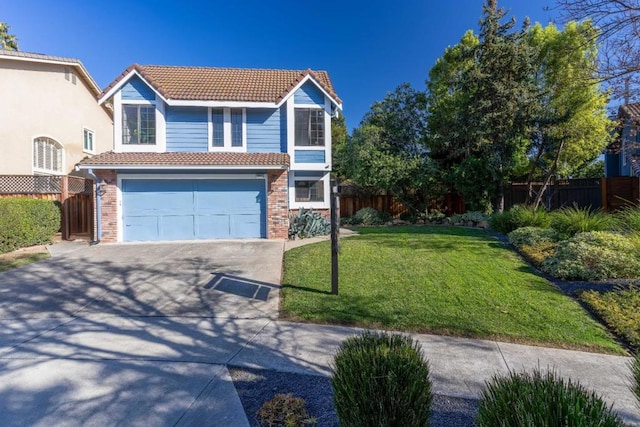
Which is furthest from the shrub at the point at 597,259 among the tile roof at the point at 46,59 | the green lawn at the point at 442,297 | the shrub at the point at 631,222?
the tile roof at the point at 46,59

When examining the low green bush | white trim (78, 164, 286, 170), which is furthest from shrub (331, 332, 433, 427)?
white trim (78, 164, 286, 170)

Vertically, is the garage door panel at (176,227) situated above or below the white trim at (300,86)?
below

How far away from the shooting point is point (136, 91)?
12906 millimetres

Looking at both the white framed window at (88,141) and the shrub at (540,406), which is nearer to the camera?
the shrub at (540,406)

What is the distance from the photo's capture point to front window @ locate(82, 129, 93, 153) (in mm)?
18559

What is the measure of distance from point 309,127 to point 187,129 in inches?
188

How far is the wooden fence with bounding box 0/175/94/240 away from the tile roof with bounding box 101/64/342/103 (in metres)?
4.19

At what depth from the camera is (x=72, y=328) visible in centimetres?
481

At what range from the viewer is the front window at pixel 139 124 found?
12.8m

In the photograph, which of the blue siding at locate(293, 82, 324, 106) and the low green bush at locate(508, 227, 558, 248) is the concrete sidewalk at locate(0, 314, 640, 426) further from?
the blue siding at locate(293, 82, 324, 106)

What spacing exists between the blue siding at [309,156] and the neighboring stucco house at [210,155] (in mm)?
40

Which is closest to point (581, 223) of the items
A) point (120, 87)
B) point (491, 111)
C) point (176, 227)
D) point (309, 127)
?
point (491, 111)

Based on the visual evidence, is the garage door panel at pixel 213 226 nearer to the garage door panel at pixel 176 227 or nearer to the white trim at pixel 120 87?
the garage door panel at pixel 176 227

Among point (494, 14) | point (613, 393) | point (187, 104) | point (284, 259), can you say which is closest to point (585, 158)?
Answer: point (494, 14)
